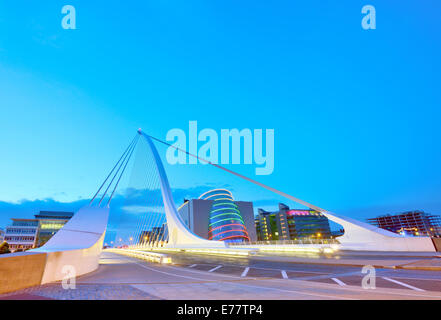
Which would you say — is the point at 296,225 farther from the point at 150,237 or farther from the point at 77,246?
the point at 77,246

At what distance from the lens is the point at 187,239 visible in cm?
4666

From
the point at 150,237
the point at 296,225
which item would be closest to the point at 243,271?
the point at 150,237

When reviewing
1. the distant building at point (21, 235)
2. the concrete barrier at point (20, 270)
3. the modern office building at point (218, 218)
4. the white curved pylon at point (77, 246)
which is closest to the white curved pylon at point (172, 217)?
the modern office building at point (218, 218)

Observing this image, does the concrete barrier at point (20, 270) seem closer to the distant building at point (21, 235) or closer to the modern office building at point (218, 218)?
the modern office building at point (218, 218)

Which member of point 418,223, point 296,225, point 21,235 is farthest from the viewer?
point 418,223

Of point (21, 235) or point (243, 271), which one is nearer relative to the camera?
point (243, 271)

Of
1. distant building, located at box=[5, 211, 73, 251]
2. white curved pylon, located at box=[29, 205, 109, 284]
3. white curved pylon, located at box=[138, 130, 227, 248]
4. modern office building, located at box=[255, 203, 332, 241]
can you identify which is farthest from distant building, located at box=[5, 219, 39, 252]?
modern office building, located at box=[255, 203, 332, 241]

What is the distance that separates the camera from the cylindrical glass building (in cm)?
8000

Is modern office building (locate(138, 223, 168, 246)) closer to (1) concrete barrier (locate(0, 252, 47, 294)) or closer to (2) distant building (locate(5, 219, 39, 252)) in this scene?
(1) concrete barrier (locate(0, 252, 47, 294))

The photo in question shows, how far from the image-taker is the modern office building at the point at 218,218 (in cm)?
8107

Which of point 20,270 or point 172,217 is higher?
point 172,217

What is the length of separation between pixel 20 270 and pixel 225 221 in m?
79.1

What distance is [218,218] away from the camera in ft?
283
